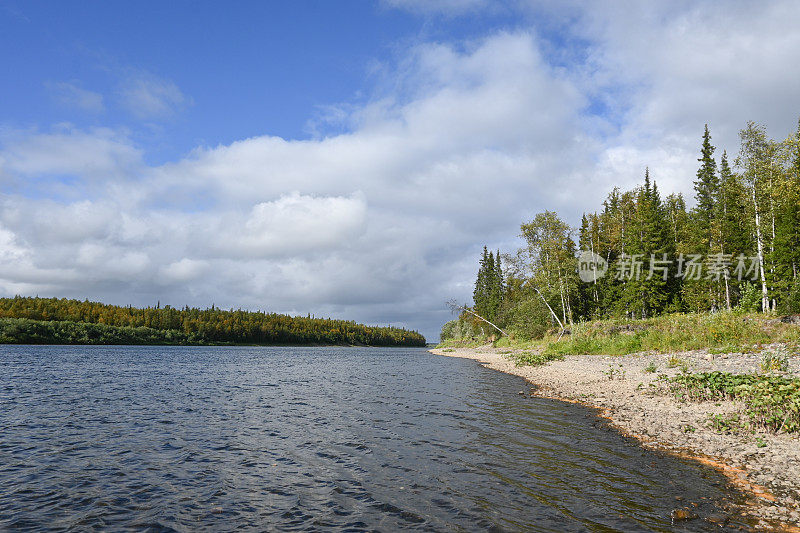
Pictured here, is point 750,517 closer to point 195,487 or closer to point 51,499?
point 195,487

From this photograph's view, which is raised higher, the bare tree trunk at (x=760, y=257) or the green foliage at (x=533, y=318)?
the bare tree trunk at (x=760, y=257)

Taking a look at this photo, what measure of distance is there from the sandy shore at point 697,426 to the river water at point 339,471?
2.43 feet

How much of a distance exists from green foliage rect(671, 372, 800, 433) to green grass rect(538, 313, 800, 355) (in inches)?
443

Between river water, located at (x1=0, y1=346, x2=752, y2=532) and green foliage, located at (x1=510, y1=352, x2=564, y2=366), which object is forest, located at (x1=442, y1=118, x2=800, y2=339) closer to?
green foliage, located at (x1=510, y1=352, x2=564, y2=366)

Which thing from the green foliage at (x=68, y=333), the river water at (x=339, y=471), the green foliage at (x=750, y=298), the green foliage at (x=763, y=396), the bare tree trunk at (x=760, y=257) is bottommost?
the green foliage at (x=68, y=333)

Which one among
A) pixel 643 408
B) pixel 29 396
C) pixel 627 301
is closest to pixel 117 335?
pixel 29 396

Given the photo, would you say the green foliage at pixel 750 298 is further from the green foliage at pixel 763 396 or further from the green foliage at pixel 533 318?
the green foliage at pixel 763 396

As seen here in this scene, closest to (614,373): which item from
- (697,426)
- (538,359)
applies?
(697,426)

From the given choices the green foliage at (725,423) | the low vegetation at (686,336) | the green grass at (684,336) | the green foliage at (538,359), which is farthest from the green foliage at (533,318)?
the green foliage at (725,423)

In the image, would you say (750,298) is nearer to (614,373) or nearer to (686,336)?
(686,336)

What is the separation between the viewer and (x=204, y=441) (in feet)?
48.8

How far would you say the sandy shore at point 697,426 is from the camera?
9.20 m

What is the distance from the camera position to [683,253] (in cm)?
5784

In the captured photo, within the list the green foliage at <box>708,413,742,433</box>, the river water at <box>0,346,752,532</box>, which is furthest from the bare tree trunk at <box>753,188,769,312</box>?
the green foliage at <box>708,413,742,433</box>
